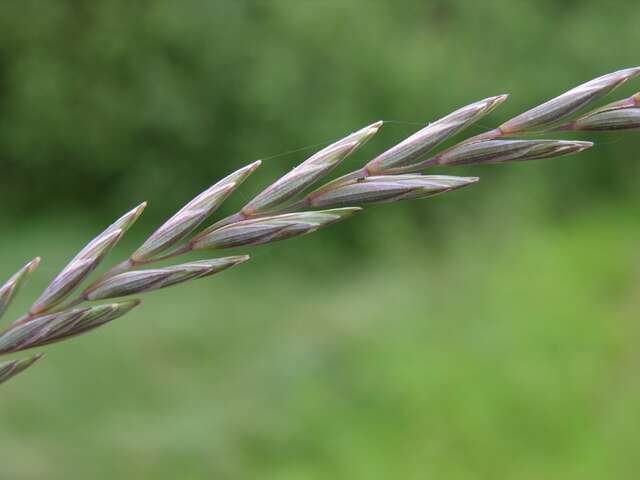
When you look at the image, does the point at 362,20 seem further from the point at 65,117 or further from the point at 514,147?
Answer: the point at 514,147

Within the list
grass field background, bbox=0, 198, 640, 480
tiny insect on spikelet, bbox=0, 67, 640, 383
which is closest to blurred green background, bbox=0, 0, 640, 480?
grass field background, bbox=0, 198, 640, 480

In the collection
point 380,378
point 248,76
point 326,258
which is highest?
point 248,76

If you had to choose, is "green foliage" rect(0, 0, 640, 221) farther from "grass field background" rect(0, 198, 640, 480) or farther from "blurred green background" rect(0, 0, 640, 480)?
"grass field background" rect(0, 198, 640, 480)

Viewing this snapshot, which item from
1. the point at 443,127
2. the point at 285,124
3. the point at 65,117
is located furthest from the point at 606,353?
the point at 65,117

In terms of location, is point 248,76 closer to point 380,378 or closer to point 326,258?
point 326,258

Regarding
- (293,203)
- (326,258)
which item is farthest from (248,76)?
(293,203)

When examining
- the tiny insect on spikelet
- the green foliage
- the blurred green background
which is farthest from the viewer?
the green foliage
